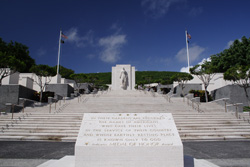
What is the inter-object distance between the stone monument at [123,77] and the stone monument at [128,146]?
89.1 feet

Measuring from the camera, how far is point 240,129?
982 cm

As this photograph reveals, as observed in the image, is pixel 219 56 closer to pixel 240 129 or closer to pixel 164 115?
pixel 240 129

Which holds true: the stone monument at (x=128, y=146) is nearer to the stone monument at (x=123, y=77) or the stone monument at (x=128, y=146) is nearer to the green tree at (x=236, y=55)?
the stone monument at (x=123, y=77)

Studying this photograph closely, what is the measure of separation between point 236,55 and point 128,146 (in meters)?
35.8

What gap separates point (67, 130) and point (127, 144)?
6426mm

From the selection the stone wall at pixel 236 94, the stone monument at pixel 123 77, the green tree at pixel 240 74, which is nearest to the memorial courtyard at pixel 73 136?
the green tree at pixel 240 74

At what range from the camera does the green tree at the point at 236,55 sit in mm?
31447

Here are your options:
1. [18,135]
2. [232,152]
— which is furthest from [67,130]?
[232,152]

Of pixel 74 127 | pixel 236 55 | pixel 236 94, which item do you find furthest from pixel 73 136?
pixel 236 55

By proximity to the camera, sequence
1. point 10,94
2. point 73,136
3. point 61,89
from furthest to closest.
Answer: point 61,89, point 10,94, point 73,136

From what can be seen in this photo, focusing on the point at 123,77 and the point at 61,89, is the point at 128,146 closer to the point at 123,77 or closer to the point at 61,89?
the point at 61,89

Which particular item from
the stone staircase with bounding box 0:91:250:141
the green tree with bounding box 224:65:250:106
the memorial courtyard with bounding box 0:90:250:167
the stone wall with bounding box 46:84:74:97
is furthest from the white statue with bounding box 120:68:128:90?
the stone staircase with bounding box 0:91:250:141

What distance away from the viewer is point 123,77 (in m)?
31.5

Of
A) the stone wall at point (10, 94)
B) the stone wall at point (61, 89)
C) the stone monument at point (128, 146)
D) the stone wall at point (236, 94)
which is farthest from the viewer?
the stone wall at point (61, 89)
